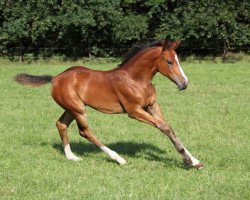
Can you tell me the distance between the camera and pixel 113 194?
6566 mm

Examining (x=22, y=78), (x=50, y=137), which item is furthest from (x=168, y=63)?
(x=50, y=137)

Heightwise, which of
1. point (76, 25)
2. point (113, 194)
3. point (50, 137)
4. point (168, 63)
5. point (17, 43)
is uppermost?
point (168, 63)

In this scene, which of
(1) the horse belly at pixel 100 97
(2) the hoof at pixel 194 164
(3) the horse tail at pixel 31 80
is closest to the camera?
(2) the hoof at pixel 194 164

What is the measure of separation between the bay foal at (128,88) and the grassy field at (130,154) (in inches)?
21.2

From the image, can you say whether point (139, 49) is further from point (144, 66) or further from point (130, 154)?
point (130, 154)

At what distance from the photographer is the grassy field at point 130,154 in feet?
22.2

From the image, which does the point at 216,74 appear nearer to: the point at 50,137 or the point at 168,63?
the point at 50,137

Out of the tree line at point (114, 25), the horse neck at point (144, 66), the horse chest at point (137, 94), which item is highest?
the horse neck at point (144, 66)

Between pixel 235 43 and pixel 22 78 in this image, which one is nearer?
pixel 22 78

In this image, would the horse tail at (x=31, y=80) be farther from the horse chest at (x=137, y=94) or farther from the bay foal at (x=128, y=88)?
the horse chest at (x=137, y=94)

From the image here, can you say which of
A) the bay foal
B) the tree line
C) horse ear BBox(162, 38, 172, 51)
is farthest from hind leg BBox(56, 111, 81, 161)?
the tree line

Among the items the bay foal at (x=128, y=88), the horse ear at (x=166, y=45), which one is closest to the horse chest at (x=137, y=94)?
the bay foal at (x=128, y=88)

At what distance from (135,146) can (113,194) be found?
3.25 metres

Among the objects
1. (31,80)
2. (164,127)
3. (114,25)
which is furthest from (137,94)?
(114,25)
